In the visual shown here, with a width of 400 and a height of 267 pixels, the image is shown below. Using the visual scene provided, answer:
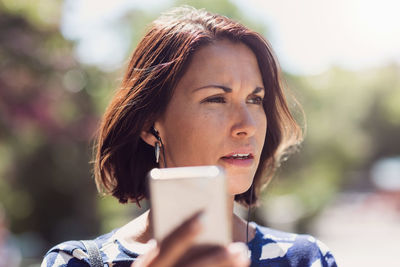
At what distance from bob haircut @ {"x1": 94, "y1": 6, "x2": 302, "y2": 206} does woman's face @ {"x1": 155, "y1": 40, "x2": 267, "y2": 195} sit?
6 cm

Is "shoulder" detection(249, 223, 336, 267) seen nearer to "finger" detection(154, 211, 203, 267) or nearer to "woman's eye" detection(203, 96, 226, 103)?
"woman's eye" detection(203, 96, 226, 103)

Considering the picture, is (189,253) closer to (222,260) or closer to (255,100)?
(222,260)

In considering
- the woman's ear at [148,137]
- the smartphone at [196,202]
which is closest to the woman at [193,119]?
the woman's ear at [148,137]

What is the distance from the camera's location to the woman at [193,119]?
1.62 m

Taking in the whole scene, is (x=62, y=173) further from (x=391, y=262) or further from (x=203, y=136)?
(x=203, y=136)

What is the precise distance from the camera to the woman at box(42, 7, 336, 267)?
1.62m

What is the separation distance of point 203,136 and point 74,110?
7.75 meters

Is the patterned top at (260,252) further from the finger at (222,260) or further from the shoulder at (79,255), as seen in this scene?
the finger at (222,260)

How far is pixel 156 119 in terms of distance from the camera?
1.80 meters

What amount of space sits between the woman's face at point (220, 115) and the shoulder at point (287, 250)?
Answer: 268 millimetres

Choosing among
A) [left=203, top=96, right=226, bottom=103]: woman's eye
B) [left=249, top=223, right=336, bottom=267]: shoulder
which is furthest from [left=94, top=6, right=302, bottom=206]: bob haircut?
[left=249, top=223, right=336, bottom=267]: shoulder

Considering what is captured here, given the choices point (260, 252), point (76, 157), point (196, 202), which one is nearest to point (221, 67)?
point (260, 252)

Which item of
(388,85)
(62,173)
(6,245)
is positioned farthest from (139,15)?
(388,85)

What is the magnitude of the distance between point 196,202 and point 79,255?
812mm
